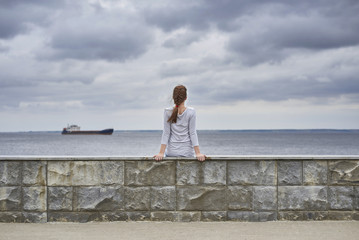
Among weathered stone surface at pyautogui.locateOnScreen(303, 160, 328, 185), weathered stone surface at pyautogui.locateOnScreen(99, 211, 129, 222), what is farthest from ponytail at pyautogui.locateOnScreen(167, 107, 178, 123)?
weathered stone surface at pyautogui.locateOnScreen(303, 160, 328, 185)

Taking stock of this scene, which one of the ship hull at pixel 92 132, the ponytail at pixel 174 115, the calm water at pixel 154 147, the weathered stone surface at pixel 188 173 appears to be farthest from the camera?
the ship hull at pixel 92 132

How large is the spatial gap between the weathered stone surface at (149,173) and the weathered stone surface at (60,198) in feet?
2.51

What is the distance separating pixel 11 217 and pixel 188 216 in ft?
7.34

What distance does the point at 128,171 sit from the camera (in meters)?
4.99

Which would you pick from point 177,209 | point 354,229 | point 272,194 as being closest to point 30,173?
point 177,209

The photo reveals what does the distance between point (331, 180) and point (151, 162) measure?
7.53ft

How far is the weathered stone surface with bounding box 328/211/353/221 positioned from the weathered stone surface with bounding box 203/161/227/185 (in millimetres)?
1417

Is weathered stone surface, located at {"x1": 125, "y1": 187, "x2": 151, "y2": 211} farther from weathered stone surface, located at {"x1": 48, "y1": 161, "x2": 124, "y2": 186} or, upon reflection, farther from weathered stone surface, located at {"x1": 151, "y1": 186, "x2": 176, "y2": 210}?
weathered stone surface, located at {"x1": 48, "y1": 161, "x2": 124, "y2": 186}

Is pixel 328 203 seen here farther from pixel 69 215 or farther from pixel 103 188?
pixel 69 215

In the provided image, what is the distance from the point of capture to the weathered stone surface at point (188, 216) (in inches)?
196

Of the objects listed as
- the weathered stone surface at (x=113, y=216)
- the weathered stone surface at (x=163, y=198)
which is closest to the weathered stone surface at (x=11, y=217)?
the weathered stone surface at (x=113, y=216)

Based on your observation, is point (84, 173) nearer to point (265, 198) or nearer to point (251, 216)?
point (251, 216)

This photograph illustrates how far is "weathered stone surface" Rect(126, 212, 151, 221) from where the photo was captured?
4984mm

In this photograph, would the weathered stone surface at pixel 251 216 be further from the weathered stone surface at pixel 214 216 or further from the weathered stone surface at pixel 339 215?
the weathered stone surface at pixel 339 215
